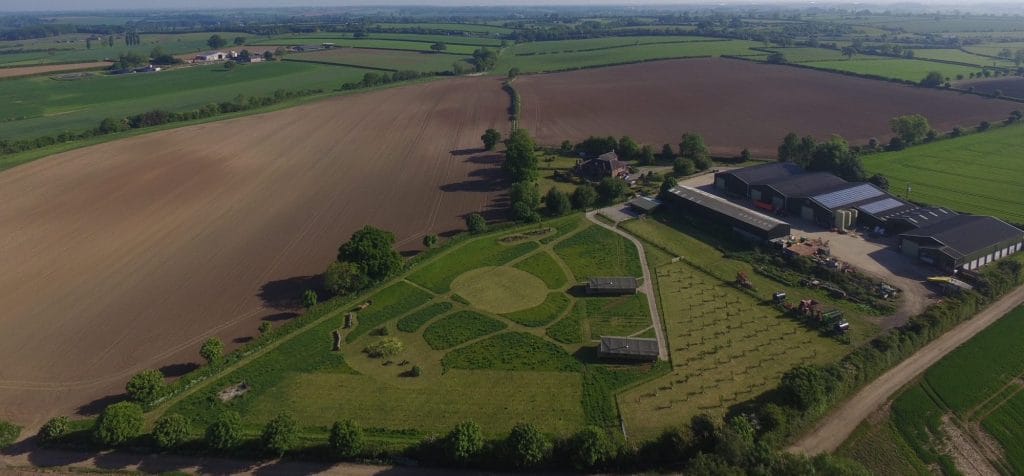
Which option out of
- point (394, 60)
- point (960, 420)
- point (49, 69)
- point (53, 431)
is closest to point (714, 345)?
point (960, 420)

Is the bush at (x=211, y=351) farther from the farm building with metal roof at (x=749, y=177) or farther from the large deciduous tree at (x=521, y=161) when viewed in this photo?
the farm building with metal roof at (x=749, y=177)

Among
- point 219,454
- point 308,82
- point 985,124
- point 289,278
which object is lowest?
point 219,454

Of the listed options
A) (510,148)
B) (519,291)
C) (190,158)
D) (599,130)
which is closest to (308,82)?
(190,158)

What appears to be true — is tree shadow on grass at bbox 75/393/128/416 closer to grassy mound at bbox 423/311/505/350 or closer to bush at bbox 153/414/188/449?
bush at bbox 153/414/188/449

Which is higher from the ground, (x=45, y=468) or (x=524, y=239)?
(x=524, y=239)

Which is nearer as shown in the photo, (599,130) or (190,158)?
(190,158)

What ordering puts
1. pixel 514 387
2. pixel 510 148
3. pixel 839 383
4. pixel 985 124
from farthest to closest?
pixel 985 124 → pixel 510 148 → pixel 514 387 → pixel 839 383

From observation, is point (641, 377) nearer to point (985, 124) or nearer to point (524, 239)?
point (524, 239)

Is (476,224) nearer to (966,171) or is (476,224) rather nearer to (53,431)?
(53,431)
